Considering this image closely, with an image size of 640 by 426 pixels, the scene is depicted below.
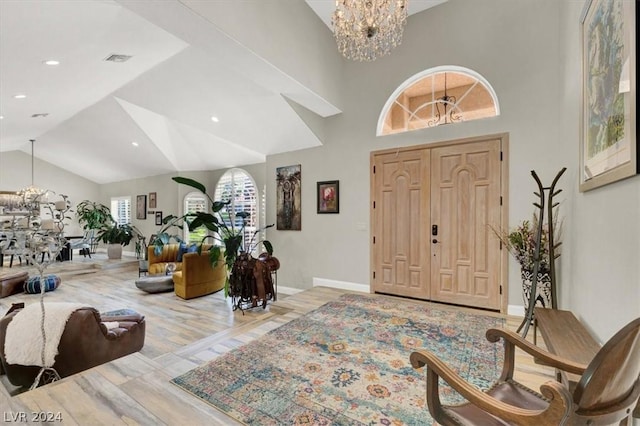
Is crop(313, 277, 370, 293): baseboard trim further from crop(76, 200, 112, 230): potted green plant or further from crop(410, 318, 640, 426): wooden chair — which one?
crop(76, 200, 112, 230): potted green plant

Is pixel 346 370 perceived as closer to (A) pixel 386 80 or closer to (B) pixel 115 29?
(A) pixel 386 80

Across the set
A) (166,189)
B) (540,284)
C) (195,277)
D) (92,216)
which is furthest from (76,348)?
(92,216)

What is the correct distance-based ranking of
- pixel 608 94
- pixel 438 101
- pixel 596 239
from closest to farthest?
pixel 608 94, pixel 596 239, pixel 438 101

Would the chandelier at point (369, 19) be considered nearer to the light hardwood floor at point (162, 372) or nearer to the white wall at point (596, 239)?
the white wall at point (596, 239)

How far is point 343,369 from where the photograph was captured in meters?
2.48

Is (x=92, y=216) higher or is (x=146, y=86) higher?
(x=146, y=86)

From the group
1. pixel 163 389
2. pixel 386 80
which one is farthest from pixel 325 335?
pixel 386 80

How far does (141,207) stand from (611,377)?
11.8 m

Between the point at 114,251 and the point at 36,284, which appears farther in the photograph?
the point at 114,251

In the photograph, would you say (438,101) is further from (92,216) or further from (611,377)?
(92,216)

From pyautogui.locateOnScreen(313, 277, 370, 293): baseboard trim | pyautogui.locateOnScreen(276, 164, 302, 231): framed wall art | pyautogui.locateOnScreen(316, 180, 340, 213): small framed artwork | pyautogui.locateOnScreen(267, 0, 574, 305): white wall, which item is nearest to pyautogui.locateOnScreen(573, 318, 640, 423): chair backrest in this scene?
pyautogui.locateOnScreen(267, 0, 574, 305): white wall

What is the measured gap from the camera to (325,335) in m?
3.16

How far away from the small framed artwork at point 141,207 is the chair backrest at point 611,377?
1152 cm

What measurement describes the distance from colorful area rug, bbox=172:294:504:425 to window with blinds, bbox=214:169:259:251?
4640mm
